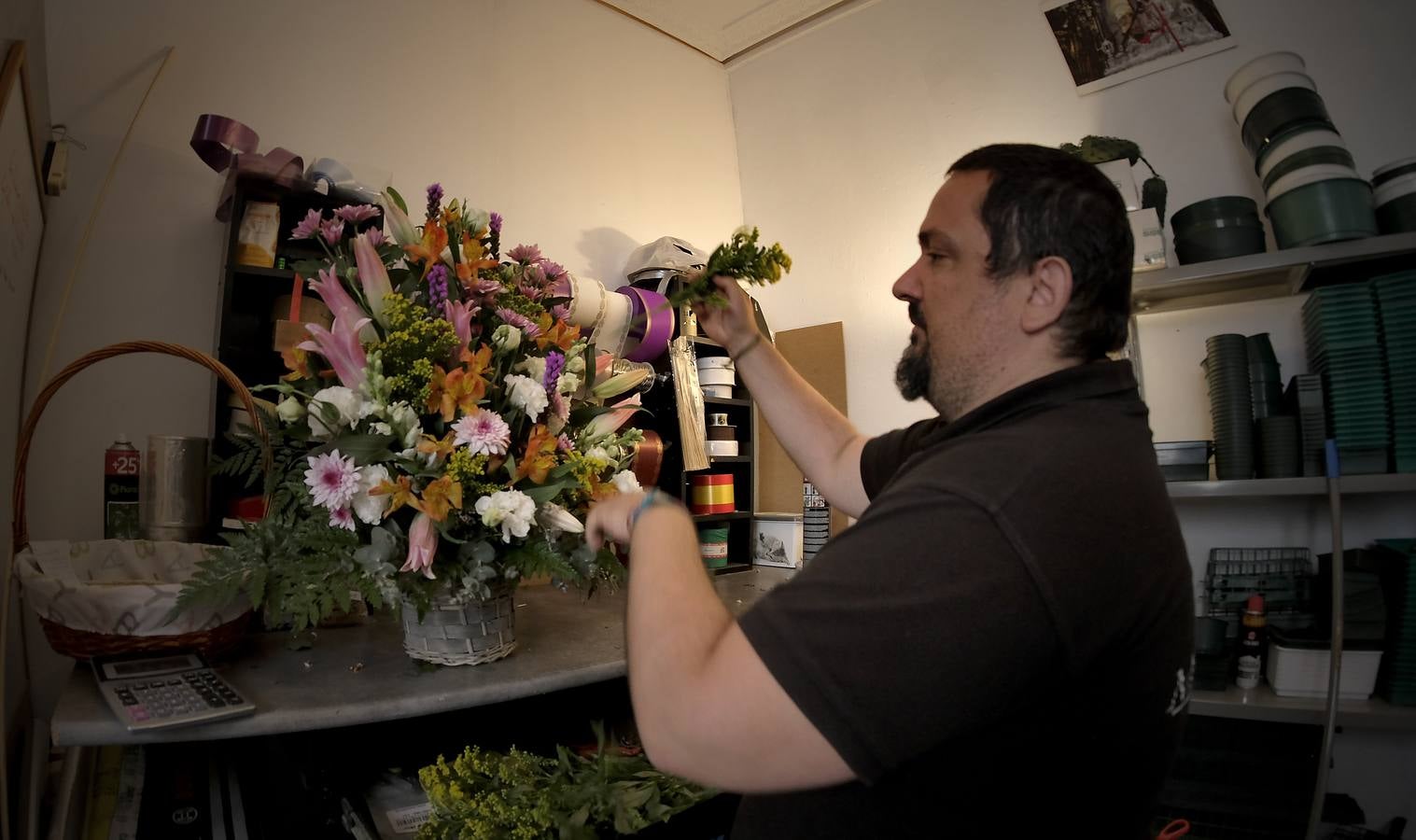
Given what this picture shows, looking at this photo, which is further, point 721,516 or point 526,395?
point 721,516

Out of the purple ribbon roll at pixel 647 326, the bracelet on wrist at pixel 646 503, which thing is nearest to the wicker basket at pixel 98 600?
the bracelet on wrist at pixel 646 503

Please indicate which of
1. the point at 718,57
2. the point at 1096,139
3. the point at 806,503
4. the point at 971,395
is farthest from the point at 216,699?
the point at 718,57

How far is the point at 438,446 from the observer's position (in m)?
0.95

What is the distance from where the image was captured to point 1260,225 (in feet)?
5.64

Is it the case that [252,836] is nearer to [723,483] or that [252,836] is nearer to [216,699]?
[216,699]

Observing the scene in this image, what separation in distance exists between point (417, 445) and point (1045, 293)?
83 cm

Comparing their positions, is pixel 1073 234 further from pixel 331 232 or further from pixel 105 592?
pixel 105 592

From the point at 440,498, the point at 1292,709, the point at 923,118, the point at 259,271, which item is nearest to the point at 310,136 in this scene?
the point at 259,271

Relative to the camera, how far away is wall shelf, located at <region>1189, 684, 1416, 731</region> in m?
1.46

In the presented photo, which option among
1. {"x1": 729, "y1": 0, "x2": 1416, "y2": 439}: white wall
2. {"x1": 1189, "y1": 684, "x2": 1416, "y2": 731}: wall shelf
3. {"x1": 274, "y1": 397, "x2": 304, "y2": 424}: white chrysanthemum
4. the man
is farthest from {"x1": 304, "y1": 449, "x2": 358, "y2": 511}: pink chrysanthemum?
{"x1": 729, "y1": 0, "x2": 1416, "y2": 439}: white wall

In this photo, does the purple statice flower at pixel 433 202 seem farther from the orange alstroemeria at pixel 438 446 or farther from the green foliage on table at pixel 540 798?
the green foliage on table at pixel 540 798

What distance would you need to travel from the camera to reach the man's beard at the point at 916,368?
3.10ft

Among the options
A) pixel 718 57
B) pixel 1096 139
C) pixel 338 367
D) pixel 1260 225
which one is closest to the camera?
pixel 338 367

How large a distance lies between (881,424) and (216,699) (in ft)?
7.43
